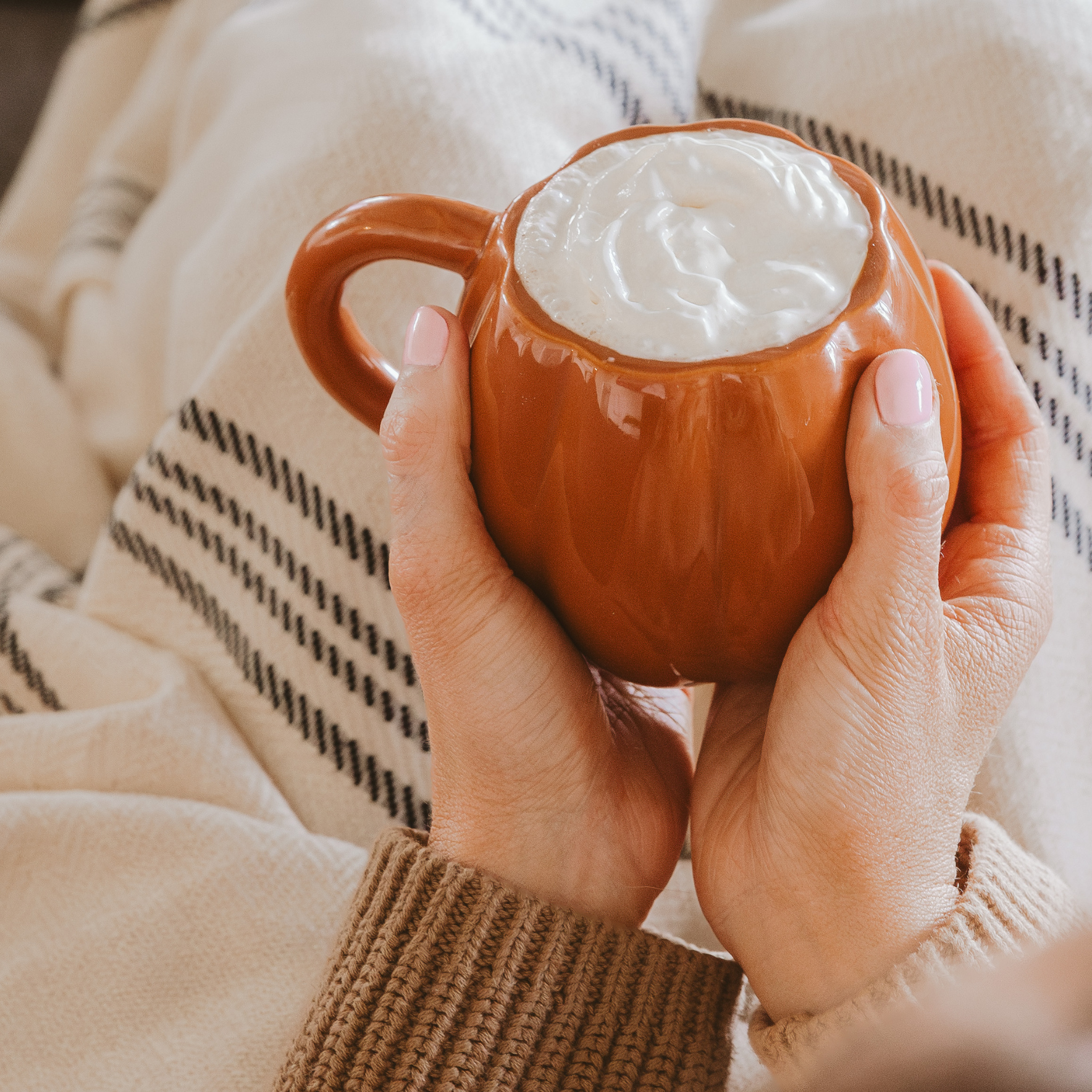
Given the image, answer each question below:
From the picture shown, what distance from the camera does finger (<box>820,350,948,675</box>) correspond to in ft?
1.34

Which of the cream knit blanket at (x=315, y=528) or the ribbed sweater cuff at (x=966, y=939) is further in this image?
the cream knit blanket at (x=315, y=528)

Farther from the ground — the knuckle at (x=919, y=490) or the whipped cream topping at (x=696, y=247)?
the whipped cream topping at (x=696, y=247)

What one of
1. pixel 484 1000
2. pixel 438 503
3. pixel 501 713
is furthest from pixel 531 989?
pixel 438 503

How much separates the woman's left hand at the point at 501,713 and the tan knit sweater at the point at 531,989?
28 mm

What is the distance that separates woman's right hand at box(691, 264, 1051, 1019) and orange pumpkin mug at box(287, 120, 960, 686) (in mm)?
21

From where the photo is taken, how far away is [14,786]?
0.74 metres

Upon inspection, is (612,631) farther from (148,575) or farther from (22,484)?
(22,484)

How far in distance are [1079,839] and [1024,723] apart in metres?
0.10

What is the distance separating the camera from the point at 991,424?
0.58 m

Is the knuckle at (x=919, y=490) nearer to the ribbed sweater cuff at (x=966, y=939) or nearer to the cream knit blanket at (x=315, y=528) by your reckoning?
the ribbed sweater cuff at (x=966, y=939)

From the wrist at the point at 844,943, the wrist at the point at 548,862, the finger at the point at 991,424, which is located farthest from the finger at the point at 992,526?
the wrist at the point at 548,862

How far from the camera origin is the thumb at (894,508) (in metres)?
0.41

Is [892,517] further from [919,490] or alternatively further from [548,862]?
[548,862]

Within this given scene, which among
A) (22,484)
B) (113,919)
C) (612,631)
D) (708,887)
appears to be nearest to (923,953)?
(708,887)
